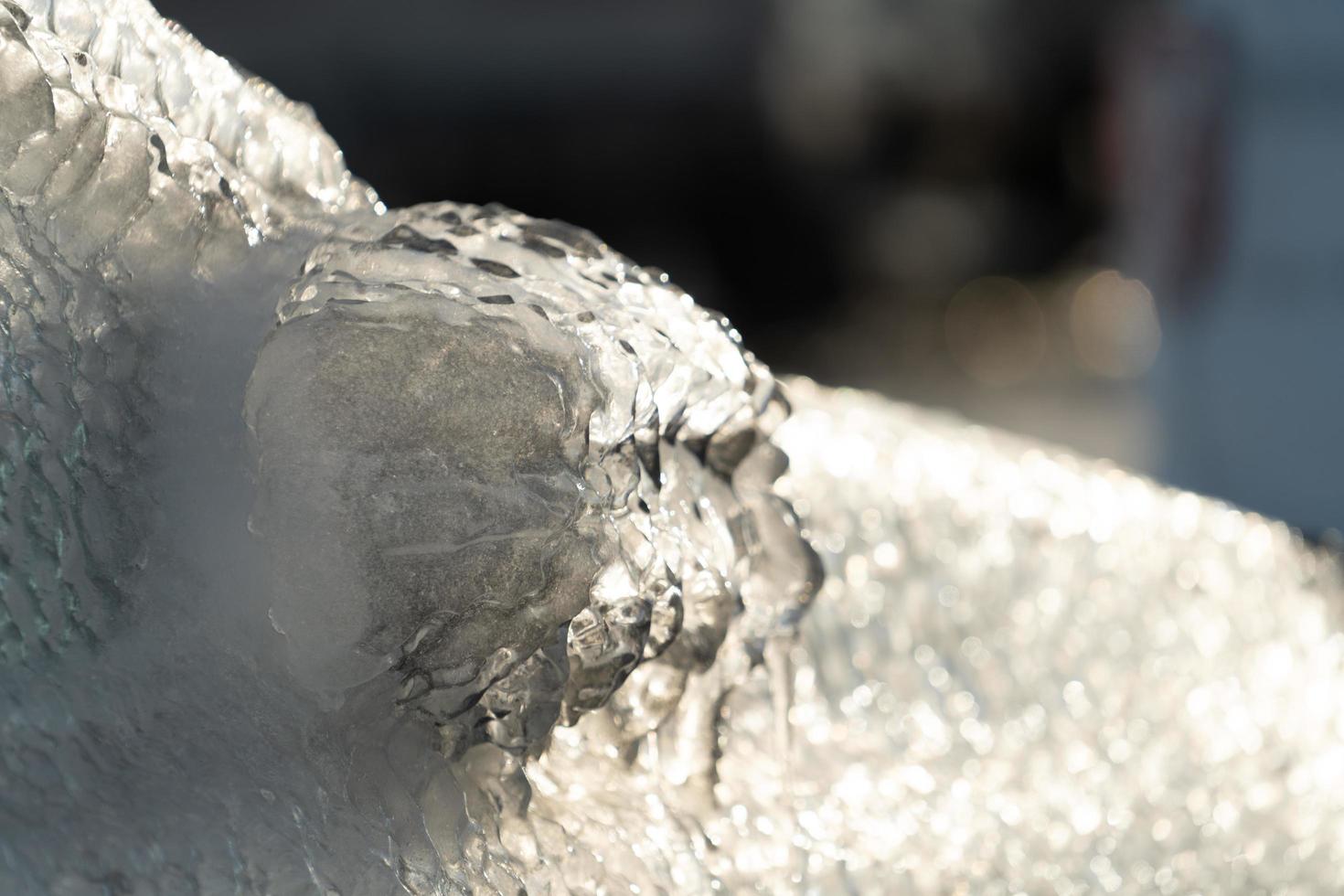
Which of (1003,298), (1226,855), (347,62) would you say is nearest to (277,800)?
(1226,855)

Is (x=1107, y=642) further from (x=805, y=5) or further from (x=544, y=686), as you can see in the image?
(x=805, y=5)

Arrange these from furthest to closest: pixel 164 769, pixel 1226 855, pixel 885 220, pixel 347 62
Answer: pixel 885 220
pixel 347 62
pixel 1226 855
pixel 164 769

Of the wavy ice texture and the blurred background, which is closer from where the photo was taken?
the wavy ice texture

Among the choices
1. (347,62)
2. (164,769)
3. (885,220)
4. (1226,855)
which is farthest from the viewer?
(885,220)

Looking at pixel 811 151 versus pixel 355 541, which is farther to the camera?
pixel 811 151

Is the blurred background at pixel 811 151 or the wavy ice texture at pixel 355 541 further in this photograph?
the blurred background at pixel 811 151

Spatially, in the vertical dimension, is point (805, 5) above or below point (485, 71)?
above

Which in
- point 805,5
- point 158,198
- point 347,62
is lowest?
point 347,62

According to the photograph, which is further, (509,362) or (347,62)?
(347,62)
